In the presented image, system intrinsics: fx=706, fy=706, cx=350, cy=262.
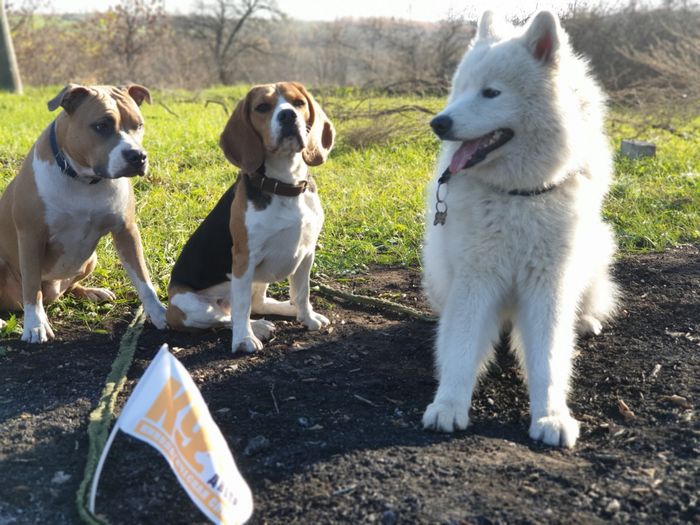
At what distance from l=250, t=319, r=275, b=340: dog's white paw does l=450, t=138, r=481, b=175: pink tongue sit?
146 centimetres

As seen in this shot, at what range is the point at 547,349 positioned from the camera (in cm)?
288

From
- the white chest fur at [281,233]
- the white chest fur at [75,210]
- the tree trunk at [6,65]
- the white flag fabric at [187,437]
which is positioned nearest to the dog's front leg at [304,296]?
the white chest fur at [281,233]

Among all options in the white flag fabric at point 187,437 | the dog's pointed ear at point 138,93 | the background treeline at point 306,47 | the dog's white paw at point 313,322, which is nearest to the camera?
the white flag fabric at point 187,437

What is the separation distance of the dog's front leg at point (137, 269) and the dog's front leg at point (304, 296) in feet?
2.54

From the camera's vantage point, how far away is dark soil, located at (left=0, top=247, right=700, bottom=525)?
2.27 m

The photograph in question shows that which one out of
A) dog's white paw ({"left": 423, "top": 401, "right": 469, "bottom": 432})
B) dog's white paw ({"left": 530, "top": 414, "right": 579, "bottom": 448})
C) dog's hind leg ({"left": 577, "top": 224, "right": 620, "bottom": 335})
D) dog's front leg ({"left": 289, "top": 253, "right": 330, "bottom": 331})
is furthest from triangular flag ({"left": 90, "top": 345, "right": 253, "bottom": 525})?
dog's hind leg ({"left": 577, "top": 224, "right": 620, "bottom": 335})

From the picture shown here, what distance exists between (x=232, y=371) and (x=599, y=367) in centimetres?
178

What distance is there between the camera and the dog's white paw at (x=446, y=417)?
2768mm

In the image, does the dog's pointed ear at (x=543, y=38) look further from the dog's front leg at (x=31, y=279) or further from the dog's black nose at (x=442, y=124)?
the dog's front leg at (x=31, y=279)

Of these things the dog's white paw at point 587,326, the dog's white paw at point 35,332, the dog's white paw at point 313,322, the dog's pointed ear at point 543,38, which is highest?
the dog's pointed ear at point 543,38

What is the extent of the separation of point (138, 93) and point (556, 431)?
309 cm

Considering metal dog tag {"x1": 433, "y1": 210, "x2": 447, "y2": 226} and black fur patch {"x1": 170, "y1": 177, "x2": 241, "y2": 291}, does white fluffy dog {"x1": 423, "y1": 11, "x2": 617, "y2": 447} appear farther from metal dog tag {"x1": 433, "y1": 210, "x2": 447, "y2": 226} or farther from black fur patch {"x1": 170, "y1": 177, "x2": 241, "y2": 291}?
black fur patch {"x1": 170, "y1": 177, "x2": 241, "y2": 291}

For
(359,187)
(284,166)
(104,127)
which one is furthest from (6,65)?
(284,166)

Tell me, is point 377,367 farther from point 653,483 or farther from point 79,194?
point 79,194
